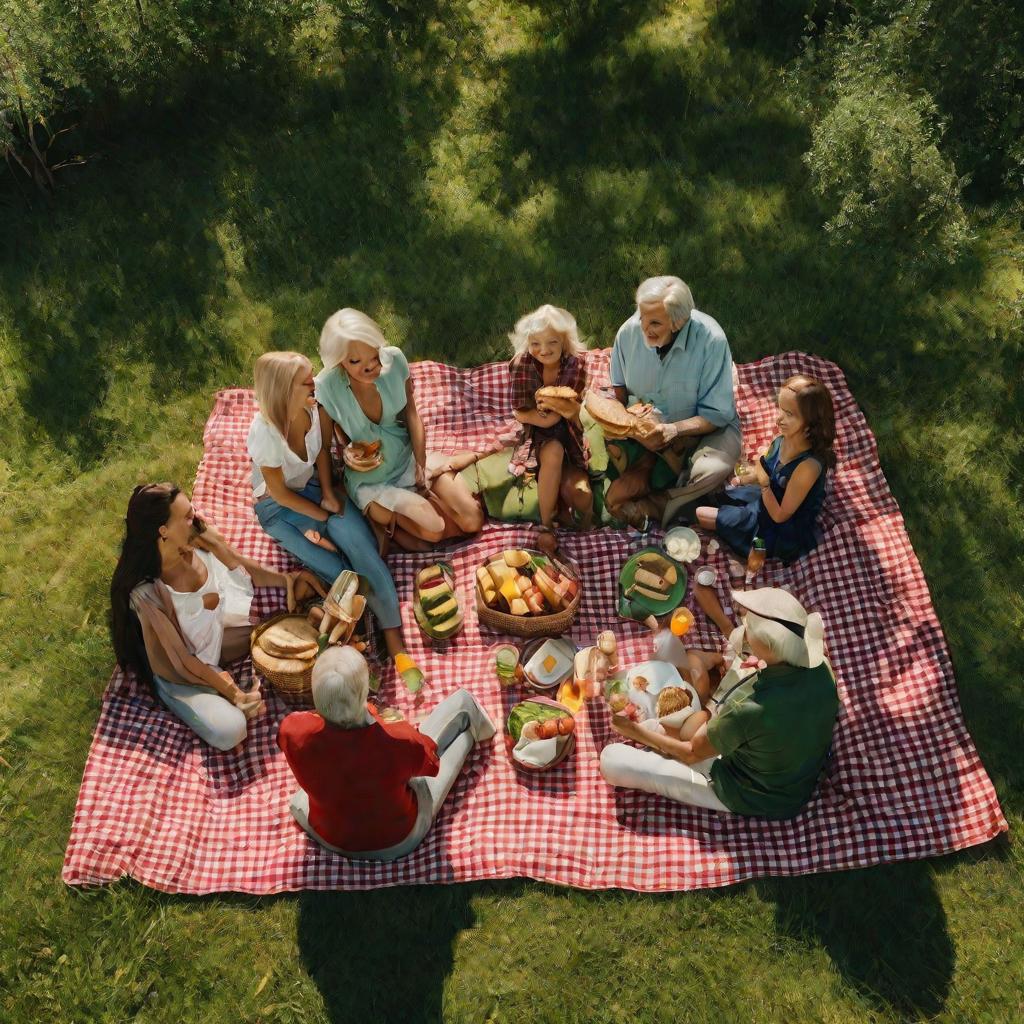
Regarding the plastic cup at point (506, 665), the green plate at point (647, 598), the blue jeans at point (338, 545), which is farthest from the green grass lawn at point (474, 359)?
the green plate at point (647, 598)

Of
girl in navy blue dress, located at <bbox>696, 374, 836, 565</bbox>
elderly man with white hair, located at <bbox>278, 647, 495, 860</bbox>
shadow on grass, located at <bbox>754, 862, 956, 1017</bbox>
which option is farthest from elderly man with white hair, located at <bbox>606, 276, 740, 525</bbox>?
shadow on grass, located at <bbox>754, 862, 956, 1017</bbox>

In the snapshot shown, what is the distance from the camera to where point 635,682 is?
243 inches

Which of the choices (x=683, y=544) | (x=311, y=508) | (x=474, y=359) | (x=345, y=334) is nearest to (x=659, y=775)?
(x=683, y=544)

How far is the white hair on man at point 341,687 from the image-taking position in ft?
15.7

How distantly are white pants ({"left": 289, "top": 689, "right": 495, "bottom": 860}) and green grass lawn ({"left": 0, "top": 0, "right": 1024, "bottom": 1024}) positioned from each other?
35 cm

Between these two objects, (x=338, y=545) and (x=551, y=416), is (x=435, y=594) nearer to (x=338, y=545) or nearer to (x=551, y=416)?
(x=338, y=545)

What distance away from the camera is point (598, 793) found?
6055mm

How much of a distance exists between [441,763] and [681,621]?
6.16ft

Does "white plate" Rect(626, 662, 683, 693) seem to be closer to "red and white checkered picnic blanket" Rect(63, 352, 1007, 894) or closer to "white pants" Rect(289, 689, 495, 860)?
"red and white checkered picnic blanket" Rect(63, 352, 1007, 894)

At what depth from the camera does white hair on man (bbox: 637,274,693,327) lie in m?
6.37

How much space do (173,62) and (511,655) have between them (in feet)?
24.0

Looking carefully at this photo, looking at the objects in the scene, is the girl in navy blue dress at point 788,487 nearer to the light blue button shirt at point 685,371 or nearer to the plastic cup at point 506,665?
the light blue button shirt at point 685,371

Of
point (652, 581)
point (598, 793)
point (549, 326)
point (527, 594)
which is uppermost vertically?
point (549, 326)

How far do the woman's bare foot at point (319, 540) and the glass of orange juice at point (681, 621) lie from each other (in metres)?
2.45
